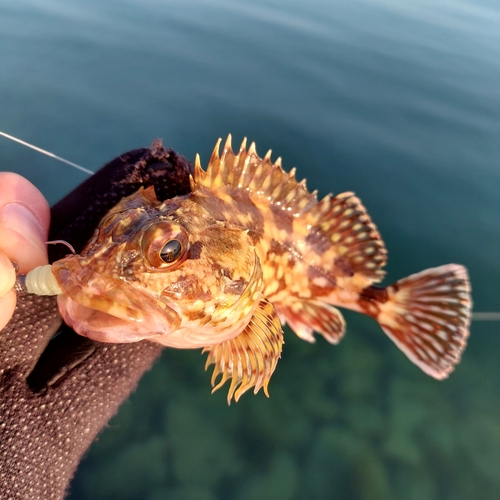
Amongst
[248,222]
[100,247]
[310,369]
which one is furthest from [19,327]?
[310,369]

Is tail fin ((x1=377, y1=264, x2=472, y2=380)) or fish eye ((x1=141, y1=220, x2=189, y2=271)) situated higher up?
fish eye ((x1=141, y1=220, x2=189, y2=271))

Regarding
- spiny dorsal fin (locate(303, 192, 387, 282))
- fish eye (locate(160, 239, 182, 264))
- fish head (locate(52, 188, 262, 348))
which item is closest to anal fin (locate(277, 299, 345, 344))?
spiny dorsal fin (locate(303, 192, 387, 282))

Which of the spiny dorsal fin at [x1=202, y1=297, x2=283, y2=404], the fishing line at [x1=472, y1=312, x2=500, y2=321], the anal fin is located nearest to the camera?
the spiny dorsal fin at [x1=202, y1=297, x2=283, y2=404]

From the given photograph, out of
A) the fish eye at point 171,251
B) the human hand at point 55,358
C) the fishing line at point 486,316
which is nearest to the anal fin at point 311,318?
the human hand at point 55,358

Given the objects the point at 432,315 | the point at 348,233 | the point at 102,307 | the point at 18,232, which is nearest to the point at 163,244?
the point at 102,307

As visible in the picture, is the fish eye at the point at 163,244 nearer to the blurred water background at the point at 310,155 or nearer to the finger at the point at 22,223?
the finger at the point at 22,223

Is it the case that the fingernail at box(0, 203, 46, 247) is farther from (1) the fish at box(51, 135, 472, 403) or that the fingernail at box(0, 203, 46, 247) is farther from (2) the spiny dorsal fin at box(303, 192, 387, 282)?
(2) the spiny dorsal fin at box(303, 192, 387, 282)

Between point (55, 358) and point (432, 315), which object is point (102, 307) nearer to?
point (55, 358)

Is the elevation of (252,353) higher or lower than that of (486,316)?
higher
